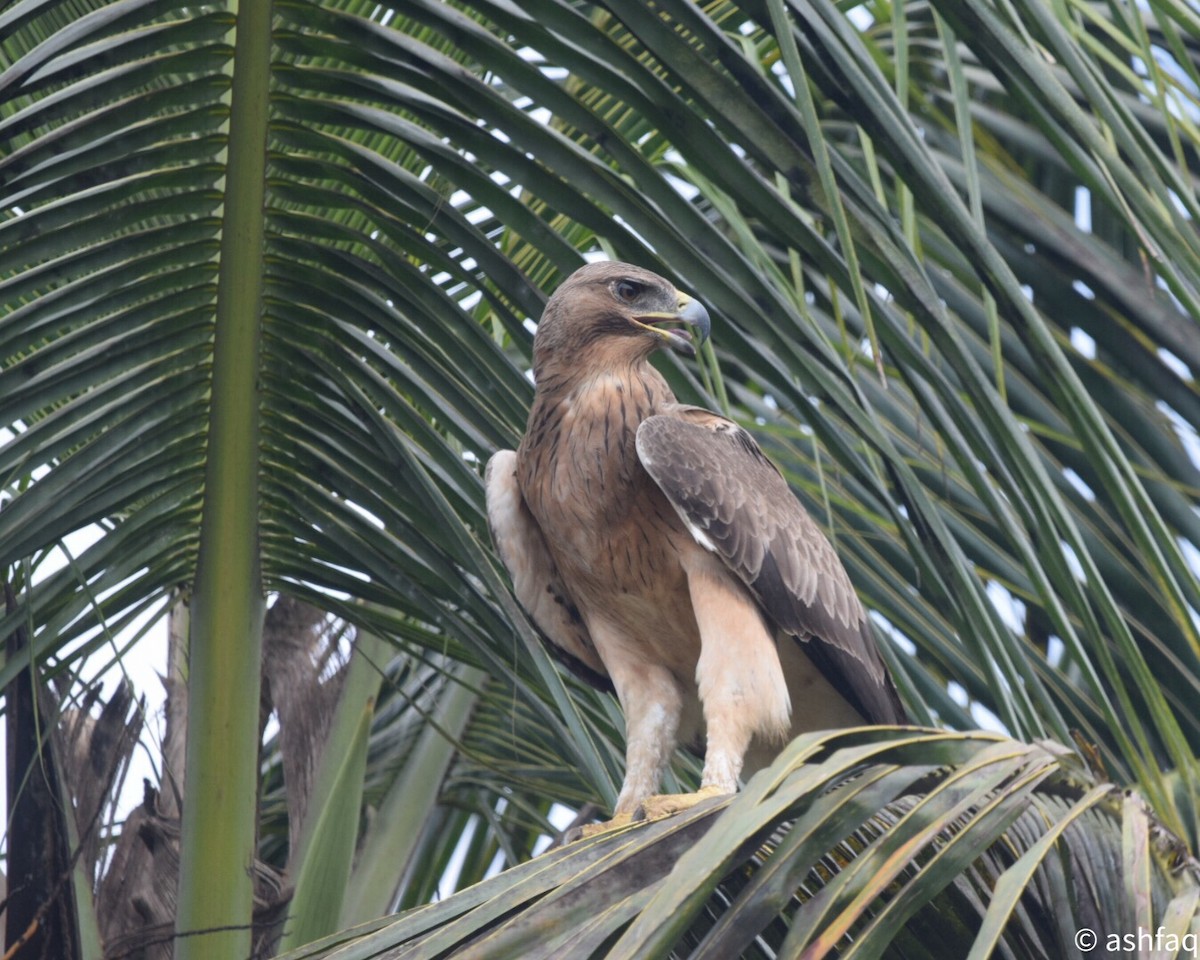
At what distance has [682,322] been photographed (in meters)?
3.72

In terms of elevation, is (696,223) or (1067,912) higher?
(696,223)

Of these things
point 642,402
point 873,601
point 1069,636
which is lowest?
point 873,601

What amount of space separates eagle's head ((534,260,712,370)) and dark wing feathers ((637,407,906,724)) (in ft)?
0.71

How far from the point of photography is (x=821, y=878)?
237 centimetres

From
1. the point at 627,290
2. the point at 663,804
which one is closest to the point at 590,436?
the point at 627,290

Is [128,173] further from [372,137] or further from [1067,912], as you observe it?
[1067,912]

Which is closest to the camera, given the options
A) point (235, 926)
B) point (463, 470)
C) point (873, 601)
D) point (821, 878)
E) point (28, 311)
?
point (821, 878)

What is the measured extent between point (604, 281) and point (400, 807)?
1.77m

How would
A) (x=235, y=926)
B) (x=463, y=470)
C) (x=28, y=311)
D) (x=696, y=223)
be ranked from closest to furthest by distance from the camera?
(x=696, y=223) < (x=28, y=311) < (x=235, y=926) < (x=463, y=470)

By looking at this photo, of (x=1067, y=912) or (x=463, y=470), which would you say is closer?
(x=1067, y=912)

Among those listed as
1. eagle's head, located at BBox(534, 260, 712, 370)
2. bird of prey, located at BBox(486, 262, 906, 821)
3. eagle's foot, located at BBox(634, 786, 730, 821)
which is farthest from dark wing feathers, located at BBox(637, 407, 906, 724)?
eagle's foot, located at BBox(634, 786, 730, 821)

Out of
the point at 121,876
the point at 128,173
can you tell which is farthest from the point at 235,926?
the point at 128,173

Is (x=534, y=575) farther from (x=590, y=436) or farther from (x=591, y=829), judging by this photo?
(x=591, y=829)

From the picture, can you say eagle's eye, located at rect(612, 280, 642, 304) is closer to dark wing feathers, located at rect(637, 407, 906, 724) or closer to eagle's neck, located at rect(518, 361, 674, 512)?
eagle's neck, located at rect(518, 361, 674, 512)
